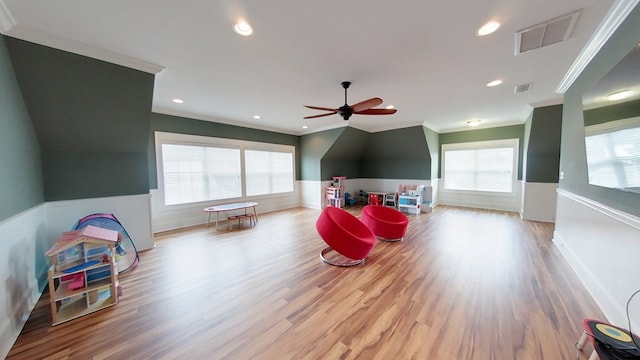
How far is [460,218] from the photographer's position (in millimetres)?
5469

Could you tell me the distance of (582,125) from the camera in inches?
99.7

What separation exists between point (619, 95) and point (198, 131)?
624 cm

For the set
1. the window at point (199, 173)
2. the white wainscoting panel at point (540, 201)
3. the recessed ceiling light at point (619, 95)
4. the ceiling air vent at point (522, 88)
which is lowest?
the white wainscoting panel at point (540, 201)

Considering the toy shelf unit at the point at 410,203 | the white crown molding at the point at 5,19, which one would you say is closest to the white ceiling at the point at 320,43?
the white crown molding at the point at 5,19

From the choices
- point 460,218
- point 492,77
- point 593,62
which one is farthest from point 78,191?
point 460,218

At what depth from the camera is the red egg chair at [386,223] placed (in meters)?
3.71

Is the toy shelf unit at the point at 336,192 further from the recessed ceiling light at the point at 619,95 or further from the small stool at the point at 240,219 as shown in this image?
the recessed ceiling light at the point at 619,95

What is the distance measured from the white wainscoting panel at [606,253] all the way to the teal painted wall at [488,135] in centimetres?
387

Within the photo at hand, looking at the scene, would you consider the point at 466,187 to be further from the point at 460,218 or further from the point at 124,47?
the point at 124,47

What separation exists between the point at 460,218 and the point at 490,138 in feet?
9.47

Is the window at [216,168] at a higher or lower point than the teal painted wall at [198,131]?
lower

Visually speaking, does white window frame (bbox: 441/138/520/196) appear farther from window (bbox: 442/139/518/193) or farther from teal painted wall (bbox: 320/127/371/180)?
teal painted wall (bbox: 320/127/371/180)

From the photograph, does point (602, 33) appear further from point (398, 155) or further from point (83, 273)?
point (83, 273)

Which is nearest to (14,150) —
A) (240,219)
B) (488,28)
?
(240,219)
